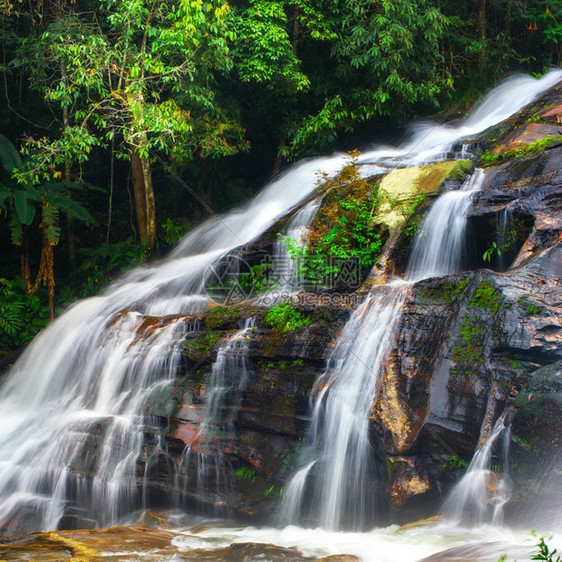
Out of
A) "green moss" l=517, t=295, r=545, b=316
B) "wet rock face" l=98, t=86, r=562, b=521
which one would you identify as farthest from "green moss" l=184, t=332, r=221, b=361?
"green moss" l=517, t=295, r=545, b=316

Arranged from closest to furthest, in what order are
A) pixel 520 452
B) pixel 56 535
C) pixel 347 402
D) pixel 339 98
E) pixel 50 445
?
pixel 520 452
pixel 56 535
pixel 347 402
pixel 50 445
pixel 339 98

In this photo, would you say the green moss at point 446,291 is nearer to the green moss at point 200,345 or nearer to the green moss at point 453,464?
the green moss at point 453,464

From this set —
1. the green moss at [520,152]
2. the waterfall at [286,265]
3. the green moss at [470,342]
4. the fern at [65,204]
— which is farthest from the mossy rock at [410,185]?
the fern at [65,204]

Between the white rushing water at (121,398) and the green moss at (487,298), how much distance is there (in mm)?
878

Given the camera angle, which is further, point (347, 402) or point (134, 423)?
point (134, 423)

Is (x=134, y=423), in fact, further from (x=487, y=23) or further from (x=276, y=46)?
(x=487, y=23)

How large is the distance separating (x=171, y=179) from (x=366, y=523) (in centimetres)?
1099

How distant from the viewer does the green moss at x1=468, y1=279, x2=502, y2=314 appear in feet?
17.5

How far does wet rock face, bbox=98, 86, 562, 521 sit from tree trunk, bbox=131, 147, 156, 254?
505 centimetres

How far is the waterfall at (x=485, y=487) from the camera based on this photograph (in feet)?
15.5

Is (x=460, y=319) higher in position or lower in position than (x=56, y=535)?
higher

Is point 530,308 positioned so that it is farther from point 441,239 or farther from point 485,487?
point 441,239

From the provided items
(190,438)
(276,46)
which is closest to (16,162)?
(276,46)

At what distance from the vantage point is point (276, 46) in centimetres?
1133
